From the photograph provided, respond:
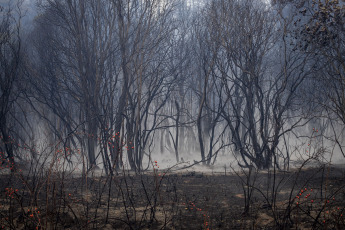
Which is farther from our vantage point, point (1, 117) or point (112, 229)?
point (1, 117)

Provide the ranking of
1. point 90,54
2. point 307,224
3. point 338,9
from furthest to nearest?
point 90,54
point 338,9
point 307,224

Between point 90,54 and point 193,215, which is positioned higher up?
point 90,54

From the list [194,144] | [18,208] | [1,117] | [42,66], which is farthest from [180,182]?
[194,144]

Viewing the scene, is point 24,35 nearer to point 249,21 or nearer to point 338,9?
point 249,21

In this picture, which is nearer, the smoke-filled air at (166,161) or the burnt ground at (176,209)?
the burnt ground at (176,209)

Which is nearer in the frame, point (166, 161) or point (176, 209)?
point (176, 209)

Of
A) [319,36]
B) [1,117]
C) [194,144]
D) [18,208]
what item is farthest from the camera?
[194,144]

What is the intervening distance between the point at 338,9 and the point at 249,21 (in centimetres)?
306

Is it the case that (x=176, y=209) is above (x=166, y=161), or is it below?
below

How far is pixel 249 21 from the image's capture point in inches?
393

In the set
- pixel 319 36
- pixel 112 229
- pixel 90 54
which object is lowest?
pixel 112 229

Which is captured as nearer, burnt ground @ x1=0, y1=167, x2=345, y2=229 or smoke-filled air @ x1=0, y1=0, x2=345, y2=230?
burnt ground @ x1=0, y1=167, x2=345, y2=229

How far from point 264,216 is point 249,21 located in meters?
7.19

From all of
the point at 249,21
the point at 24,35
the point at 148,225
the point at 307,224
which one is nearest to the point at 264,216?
the point at 307,224
